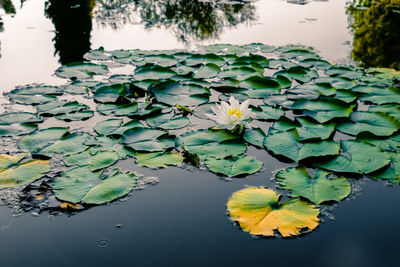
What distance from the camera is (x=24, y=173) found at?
2021 mm

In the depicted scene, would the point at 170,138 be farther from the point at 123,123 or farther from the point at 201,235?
the point at 201,235

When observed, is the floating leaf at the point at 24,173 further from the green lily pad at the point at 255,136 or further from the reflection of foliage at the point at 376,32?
the reflection of foliage at the point at 376,32

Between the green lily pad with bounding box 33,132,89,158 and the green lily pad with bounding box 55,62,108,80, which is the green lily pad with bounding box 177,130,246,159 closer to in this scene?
the green lily pad with bounding box 33,132,89,158

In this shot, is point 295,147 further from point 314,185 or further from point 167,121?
point 167,121

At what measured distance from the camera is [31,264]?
1.49 m

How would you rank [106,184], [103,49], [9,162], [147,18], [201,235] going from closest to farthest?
1. [201,235]
2. [106,184]
3. [9,162]
4. [103,49]
5. [147,18]

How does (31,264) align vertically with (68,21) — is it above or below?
below

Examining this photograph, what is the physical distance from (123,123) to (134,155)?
0.51 meters

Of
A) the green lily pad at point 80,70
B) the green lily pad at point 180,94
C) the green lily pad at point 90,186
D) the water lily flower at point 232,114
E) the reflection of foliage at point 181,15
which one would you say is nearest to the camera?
the green lily pad at point 90,186

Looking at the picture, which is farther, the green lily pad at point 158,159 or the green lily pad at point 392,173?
the green lily pad at point 158,159

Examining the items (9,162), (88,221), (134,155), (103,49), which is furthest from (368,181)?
(103,49)

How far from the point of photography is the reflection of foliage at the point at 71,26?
450cm

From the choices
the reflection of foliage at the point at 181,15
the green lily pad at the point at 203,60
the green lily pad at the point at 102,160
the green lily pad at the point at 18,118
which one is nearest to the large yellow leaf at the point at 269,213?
the green lily pad at the point at 102,160

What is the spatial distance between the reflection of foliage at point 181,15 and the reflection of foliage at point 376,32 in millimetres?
1968
